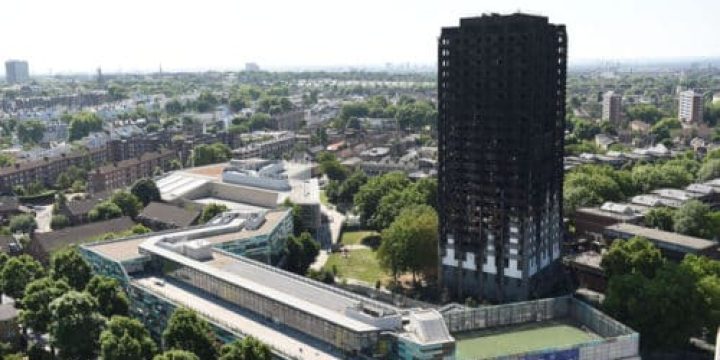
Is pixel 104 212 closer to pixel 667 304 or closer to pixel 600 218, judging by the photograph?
pixel 600 218

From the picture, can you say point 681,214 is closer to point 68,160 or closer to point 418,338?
point 418,338

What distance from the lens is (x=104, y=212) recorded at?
92938mm

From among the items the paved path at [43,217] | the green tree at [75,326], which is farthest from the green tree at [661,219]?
the paved path at [43,217]

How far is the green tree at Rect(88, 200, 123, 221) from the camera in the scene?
92.4 m

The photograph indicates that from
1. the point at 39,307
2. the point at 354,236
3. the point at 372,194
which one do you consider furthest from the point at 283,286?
the point at 372,194

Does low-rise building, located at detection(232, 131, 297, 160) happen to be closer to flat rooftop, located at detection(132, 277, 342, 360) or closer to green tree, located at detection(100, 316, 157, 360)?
flat rooftop, located at detection(132, 277, 342, 360)

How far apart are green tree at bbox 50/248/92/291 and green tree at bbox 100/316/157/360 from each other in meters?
12.4

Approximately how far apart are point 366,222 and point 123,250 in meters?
35.2

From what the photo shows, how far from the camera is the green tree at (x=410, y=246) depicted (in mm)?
69688

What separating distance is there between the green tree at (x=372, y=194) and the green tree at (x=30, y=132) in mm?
117425

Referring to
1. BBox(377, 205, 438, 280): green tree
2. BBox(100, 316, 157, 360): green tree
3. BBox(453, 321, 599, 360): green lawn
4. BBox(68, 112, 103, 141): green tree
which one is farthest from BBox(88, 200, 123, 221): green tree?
BBox(68, 112, 103, 141): green tree

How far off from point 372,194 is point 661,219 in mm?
34638

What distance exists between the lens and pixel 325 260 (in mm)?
81000

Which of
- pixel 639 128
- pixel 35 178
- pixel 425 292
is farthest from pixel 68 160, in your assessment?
pixel 639 128
